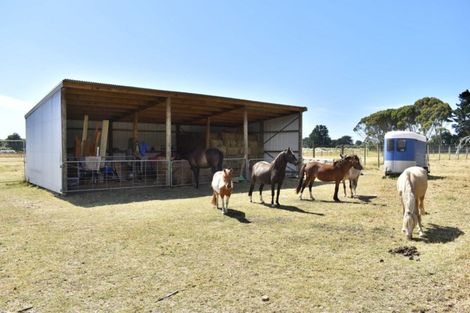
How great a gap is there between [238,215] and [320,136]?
291 feet

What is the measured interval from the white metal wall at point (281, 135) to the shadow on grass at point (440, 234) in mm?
11561

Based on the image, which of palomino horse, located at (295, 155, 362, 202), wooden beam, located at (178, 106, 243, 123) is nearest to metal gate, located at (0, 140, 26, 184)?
wooden beam, located at (178, 106, 243, 123)

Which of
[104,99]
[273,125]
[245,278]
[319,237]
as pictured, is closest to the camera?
[245,278]

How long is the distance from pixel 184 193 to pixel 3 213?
5013 millimetres

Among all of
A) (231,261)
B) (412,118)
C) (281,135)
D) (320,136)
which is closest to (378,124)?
(412,118)

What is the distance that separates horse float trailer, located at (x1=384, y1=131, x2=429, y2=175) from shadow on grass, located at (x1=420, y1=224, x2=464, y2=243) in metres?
9.67

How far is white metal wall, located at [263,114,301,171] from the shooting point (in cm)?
1802

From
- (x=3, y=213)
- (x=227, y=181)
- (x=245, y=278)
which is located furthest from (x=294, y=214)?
(x=3, y=213)

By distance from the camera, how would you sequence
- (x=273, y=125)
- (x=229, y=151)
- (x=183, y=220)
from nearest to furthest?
(x=183, y=220) → (x=229, y=151) → (x=273, y=125)

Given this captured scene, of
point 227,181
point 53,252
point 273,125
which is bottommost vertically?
point 53,252

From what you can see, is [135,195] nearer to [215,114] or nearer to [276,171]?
[276,171]

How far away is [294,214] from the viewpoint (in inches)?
291

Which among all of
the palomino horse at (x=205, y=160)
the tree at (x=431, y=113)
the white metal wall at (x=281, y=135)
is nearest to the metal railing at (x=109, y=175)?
the palomino horse at (x=205, y=160)

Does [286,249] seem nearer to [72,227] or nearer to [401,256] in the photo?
[401,256]
